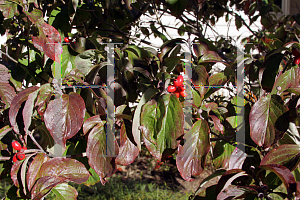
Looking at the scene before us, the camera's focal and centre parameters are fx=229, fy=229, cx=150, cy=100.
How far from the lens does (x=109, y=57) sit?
96cm

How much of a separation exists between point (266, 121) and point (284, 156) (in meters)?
0.13

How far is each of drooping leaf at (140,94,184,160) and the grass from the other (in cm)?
200

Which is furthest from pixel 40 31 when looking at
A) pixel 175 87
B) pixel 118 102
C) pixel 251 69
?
pixel 251 69

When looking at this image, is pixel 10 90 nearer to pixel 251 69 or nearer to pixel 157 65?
pixel 157 65

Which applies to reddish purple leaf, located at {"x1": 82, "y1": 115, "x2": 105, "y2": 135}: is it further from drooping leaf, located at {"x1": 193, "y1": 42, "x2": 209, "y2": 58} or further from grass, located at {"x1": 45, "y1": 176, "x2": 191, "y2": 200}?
grass, located at {"x1": 45, "y1": 176, "x2": 191, "y2": 200}

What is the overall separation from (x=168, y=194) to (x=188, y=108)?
1.95 metres

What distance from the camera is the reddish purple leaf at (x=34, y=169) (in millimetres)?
818

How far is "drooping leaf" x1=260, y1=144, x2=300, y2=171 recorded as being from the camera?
765mm

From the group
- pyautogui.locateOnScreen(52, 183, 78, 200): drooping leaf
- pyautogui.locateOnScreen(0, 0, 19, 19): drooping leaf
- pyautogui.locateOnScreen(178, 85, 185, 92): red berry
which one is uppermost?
pyautogui.locateOnScreen(0, 0, 19, 19): drooping leaf

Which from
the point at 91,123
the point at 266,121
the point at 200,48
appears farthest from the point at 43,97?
the point at 266,121

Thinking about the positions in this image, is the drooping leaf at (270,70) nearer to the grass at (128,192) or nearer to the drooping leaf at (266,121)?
the drooping leaf at (266,121)

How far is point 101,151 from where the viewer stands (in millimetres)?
824

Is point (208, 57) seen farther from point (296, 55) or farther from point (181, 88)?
point (296, 55)

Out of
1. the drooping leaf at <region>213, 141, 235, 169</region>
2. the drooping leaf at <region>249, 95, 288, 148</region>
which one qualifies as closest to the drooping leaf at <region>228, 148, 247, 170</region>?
the drooping leaf at <region>249, 95, 288, 148</region>
